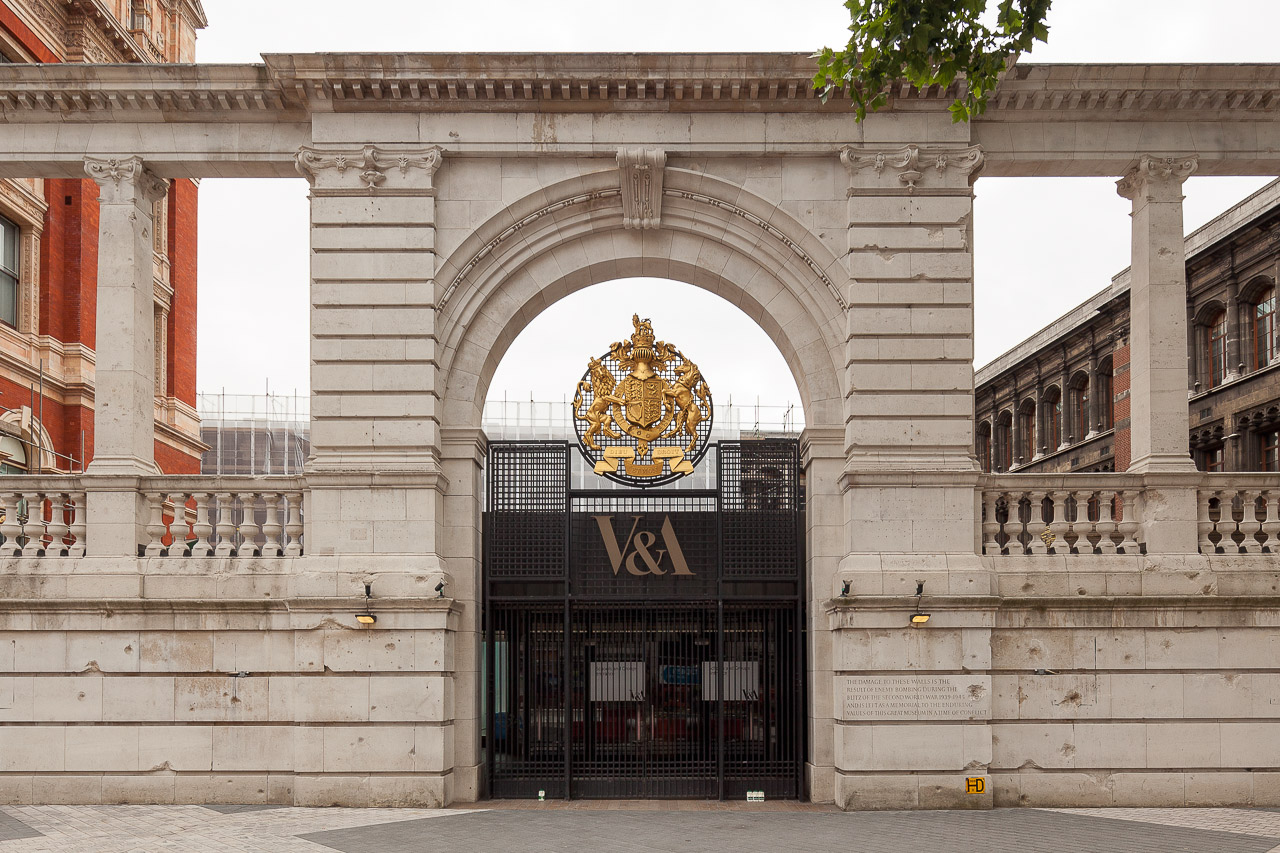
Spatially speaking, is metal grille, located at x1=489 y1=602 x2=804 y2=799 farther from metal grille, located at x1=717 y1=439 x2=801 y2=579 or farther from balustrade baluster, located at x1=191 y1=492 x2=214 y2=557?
balustrade baluster, located at x1=191 y1=492 x2=214 y2=557

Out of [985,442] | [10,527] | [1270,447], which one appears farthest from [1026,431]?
[10,527]

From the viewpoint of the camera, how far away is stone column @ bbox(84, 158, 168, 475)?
16234 millimetres

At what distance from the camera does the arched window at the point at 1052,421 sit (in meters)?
47.1

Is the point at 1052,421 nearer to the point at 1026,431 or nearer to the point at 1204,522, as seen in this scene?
the point at 1026,431

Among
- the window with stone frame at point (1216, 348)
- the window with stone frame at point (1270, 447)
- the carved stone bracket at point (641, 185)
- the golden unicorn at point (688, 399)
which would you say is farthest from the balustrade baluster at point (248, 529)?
the window with stone frame at point (1216, 348)

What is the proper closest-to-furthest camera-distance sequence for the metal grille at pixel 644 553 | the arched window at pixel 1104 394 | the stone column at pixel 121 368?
the stone column at pixel 121 368 < the metal grille at pixel 644 553 < the arched window at pixel 1104 394

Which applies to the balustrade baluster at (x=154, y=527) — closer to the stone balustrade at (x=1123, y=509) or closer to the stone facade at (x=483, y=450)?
the stone facade at (x=483, y=450)

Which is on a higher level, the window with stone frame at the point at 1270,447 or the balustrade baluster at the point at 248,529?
the window with stone frame at the point at 1270,447

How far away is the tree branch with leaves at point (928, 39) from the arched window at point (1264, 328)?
75.6ft

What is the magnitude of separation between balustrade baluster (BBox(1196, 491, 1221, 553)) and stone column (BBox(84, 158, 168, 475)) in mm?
14272

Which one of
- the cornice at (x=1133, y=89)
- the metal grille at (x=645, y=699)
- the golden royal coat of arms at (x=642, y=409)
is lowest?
the metal grille at (x=645, y=699)

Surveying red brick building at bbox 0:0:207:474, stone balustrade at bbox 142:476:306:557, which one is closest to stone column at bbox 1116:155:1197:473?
stone balustrade at bbox 142:476:306:557

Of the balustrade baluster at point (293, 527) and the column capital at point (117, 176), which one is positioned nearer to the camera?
the balustrade baluster at point (293, 527)

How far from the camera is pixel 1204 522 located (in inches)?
634
